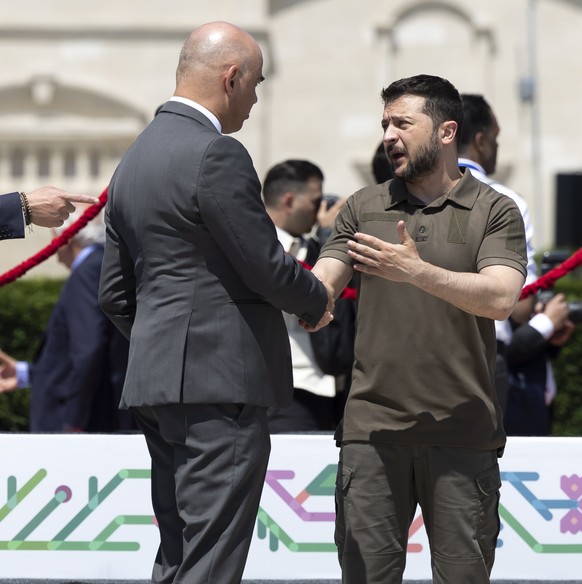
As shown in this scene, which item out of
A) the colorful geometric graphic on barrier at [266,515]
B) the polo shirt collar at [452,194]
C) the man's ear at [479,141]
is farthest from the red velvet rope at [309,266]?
the polo shirt collar at [452,194]

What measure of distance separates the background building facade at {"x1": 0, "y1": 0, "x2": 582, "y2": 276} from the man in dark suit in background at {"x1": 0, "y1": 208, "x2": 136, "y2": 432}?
8168 mm

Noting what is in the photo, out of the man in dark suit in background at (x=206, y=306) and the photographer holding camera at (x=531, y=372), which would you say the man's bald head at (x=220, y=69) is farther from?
the photographer holding camera at (x=531, y=372)

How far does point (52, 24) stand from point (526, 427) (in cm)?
1034

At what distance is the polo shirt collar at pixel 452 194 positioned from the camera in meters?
3.47

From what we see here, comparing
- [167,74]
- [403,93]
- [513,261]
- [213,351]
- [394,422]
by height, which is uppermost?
[167,74]

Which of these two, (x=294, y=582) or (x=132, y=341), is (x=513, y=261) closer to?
(x=132, y=341)

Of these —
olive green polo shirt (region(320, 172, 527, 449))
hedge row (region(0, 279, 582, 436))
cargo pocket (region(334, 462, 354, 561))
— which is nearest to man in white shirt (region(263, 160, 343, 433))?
cargo pocket (region(334, 462, 354, 561))

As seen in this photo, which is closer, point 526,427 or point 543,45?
point 526,427

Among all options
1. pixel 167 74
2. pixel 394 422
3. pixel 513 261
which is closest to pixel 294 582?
pixel 394 422

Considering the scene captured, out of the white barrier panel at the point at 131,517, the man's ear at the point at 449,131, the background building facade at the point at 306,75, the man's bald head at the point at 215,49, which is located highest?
the background building facade at the point at 306,75

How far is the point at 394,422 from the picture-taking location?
11.2 ft

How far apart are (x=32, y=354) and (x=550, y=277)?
4430 millimetres

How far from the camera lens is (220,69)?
11.0 ft

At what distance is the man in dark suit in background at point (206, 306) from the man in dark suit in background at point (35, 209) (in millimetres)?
532
